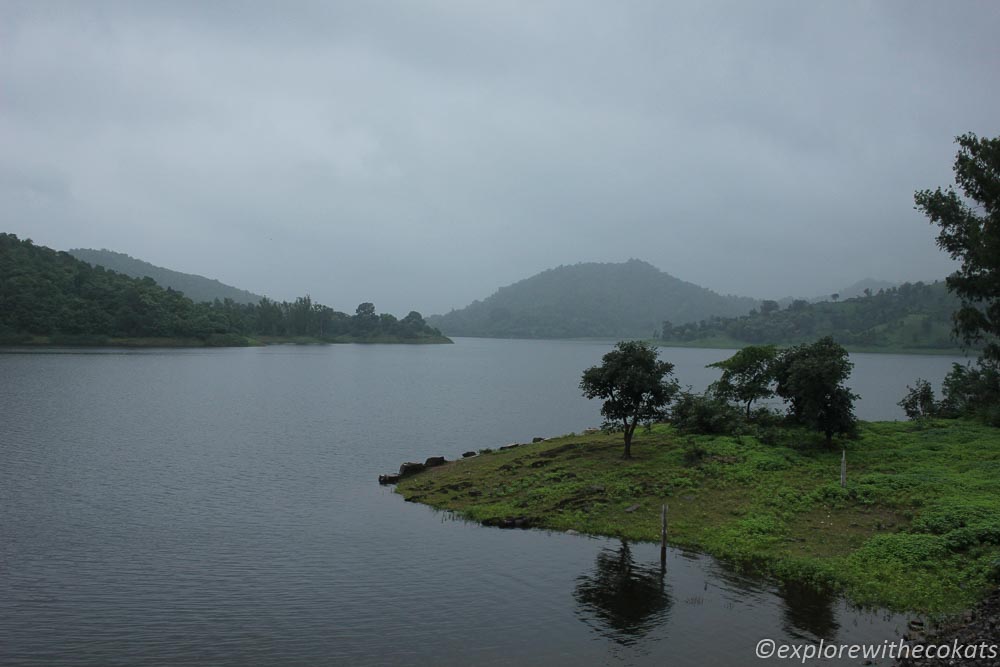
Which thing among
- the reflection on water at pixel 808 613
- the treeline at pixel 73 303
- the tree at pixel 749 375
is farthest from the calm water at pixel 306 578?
the treeline at pixel 73 303

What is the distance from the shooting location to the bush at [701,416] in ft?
124

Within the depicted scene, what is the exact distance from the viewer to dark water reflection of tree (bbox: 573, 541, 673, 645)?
18.8m

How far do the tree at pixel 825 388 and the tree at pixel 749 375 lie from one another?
3.71 metres

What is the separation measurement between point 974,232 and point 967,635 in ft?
108

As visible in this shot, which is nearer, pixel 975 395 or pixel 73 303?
pixel 975 395

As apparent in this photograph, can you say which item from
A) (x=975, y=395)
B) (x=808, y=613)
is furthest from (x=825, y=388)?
(x=975, y=395)

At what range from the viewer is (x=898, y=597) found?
62.6 ft

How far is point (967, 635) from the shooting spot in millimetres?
15125

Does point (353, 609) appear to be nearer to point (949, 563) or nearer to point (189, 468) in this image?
point (949, 563)

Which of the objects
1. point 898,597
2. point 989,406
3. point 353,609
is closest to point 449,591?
point 353,609

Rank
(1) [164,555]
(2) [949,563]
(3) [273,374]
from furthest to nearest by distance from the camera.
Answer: (3) [273,374], (1) [164,555], (2) [949,563]

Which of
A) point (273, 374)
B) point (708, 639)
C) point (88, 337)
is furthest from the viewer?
point (88, 337)

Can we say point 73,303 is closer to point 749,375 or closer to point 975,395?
point 749,375

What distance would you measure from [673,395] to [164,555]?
2631 cm
